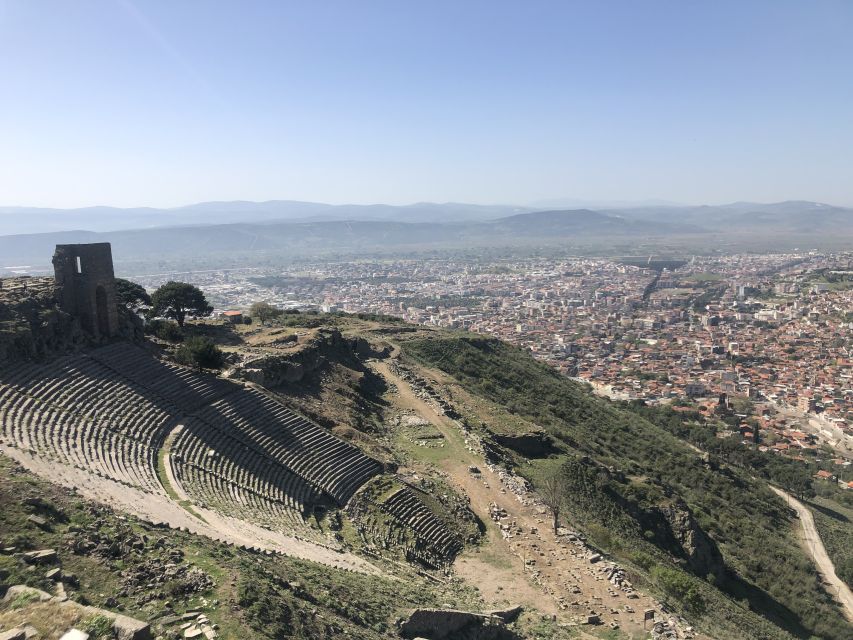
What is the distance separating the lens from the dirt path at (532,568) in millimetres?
15867

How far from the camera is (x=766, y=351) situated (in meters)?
89.4

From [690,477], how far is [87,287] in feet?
110

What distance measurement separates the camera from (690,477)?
36.1 m

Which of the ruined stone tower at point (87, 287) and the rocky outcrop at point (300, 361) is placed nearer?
the ruined stone tower at point (87, 287)

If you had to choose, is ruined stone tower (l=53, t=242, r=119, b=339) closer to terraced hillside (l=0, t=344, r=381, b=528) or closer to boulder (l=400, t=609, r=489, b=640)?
terraced hillside (l=0, t=344, r=381, b=528)

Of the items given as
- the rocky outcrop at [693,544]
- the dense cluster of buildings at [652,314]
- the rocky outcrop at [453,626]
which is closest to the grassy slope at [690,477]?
the rocky outcrop at [693,544]

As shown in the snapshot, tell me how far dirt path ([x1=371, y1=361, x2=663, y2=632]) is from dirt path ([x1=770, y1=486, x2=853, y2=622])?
17823 millimetres

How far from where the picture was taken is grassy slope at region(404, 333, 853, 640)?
1005 inches

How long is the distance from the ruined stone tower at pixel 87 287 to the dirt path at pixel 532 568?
14.6m

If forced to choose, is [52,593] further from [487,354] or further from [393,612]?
[487,354]

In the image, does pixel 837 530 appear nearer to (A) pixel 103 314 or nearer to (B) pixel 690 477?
(B) pixel 690 477

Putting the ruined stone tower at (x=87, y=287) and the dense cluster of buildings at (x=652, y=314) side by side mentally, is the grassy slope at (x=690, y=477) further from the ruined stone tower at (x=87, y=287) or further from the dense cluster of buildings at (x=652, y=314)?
the ruined stone tower at (x=87, y=287)

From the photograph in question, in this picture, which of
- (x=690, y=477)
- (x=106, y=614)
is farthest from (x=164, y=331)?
(x=690, y=477)

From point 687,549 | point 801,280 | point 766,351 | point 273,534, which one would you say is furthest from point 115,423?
point 801,280
